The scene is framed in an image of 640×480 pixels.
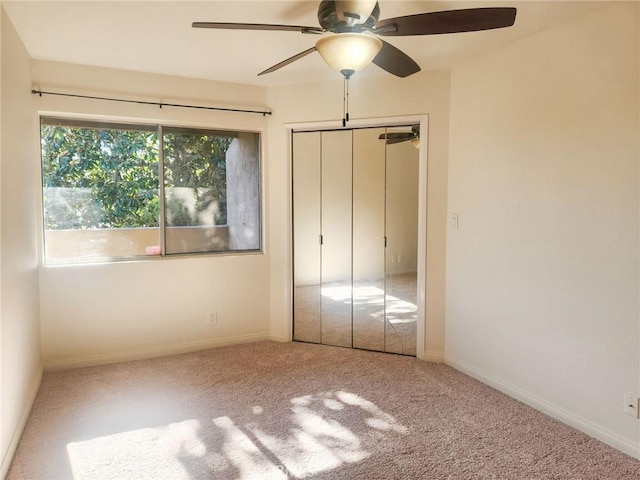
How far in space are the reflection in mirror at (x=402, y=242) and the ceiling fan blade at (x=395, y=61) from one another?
3.57 feet

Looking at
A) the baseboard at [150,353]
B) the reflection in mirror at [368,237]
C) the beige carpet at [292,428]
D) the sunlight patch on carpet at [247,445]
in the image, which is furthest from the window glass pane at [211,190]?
the sunlight patch on carpet at [247,445]

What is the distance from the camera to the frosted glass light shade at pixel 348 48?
179 cm

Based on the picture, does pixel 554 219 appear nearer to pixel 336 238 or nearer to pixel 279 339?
pixel 336 238

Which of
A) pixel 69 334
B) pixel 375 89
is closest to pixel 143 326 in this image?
pixel 69 334

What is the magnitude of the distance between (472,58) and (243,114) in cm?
193

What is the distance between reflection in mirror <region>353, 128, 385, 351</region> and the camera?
3609mm

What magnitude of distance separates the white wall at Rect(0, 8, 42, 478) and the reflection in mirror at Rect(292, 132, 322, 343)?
79.4 inches

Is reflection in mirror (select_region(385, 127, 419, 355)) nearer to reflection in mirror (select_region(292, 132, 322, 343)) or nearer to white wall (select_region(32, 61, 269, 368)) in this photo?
reflection in mirror (select_region(292, 132, 322, 343))

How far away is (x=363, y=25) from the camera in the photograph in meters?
1.87

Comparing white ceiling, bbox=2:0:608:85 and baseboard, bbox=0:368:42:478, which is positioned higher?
white ceiling, bbox=2:0:608:85

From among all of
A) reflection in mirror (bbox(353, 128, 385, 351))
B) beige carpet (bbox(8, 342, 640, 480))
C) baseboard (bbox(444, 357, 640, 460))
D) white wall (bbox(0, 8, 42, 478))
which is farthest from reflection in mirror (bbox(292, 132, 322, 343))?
white wall (bbox(0, 8, 42, 478))

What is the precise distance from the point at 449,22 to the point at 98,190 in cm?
282

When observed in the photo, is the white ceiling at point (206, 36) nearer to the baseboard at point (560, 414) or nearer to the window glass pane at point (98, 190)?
the window glass pane at point (98, 190)

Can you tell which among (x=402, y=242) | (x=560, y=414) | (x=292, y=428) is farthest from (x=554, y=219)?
(x=292, y=428)
